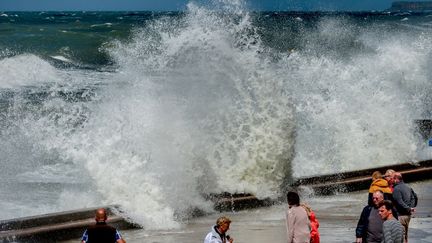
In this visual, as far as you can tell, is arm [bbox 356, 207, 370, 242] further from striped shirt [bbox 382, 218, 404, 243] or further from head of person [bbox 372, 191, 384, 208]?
striped shirt [bbox 382, 218, 404, 243]

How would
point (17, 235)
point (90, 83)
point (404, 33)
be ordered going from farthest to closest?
point (404, 33)
point (90, 83)
point (17, 235)

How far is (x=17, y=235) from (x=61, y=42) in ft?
139

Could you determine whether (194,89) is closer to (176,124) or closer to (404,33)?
(176,124)

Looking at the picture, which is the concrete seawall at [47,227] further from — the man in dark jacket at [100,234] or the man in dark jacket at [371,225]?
the man in dark jacket at [371,225]

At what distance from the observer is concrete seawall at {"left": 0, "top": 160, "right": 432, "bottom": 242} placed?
9.55 m

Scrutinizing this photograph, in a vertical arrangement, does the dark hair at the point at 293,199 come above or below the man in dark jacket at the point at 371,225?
above

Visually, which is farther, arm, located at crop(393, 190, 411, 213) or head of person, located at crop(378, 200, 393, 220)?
arm, located at crop(393, 190, 411, 213)

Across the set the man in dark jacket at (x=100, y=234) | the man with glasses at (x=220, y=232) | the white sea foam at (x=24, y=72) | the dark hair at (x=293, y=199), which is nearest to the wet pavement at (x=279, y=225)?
the dark hair at (x=293, y=199)

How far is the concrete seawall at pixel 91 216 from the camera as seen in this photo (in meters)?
9.55

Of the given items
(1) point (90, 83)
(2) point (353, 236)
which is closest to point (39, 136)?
(2) point (353, 236)

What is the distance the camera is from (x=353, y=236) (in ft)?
31.1

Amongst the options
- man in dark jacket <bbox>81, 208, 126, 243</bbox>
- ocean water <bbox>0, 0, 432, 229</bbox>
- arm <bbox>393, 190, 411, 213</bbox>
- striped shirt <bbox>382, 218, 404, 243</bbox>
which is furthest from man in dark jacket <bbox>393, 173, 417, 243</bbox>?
ocean water <bbox>0, 0, 432, 229</bbox>

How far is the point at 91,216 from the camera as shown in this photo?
10062 millimetres

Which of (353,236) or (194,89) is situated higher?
(194,89)
